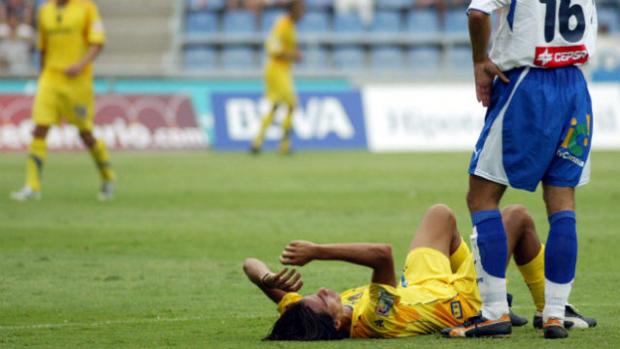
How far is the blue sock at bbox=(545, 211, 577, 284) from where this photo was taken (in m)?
6.94

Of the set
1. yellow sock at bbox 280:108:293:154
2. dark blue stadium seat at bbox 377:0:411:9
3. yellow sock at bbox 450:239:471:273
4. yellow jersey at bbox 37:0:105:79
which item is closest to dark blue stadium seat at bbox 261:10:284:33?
dark blue stadium seat at bbox 377:0:411:9

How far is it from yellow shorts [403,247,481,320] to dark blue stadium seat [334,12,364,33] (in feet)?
84.4

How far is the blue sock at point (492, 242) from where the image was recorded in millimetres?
6973

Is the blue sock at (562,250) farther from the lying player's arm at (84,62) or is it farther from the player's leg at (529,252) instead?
the lying player's arm at (84,62)

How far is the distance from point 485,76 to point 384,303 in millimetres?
1403

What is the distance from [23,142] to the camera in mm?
25438

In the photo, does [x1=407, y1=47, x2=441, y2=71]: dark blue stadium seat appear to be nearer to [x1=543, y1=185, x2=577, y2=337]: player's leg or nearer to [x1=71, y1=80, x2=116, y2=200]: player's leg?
[x1=71, y1=80, x2=116, y2=200]: player's leg

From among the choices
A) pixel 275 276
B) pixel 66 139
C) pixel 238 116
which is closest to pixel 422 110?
pixel 238 116

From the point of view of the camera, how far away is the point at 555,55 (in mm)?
6906

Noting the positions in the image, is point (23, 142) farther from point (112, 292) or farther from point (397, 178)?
point (112, 292)

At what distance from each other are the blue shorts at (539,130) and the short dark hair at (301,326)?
127 cm

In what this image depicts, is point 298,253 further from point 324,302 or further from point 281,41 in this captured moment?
point 281,41

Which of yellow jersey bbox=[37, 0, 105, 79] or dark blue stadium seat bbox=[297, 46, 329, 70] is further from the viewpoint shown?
dark blue stadium seat bbox=[297, 46, 329, 70]

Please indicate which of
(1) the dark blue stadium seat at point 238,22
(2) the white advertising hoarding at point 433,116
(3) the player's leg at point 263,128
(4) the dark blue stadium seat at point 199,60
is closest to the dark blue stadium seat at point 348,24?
(1) the dark blue stadium seat at point 238,22
